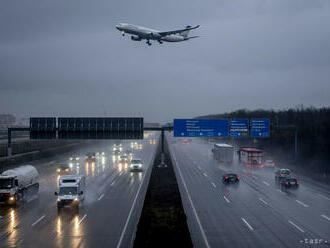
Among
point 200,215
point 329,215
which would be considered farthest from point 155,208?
point 329,215

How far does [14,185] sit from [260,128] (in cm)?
3343

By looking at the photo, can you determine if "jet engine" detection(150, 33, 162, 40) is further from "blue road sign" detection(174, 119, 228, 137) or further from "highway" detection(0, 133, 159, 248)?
"highway" detection(0, 133, 159, 248)

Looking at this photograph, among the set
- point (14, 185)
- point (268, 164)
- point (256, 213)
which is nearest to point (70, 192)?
point (14, 185)

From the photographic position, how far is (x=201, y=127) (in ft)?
171

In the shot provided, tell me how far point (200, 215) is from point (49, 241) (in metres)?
11.8

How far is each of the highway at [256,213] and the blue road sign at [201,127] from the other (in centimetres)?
695

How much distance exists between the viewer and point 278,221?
85.8 feet

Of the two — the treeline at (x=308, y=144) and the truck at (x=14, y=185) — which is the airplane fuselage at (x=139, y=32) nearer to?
the treeline at (x=308, y=144)

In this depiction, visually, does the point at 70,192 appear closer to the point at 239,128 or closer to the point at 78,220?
the point at 78,220

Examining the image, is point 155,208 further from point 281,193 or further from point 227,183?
point 227,183

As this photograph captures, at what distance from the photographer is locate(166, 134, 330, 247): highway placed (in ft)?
71.1

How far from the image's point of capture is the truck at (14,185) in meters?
32.2

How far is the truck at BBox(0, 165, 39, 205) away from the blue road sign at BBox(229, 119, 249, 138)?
2782 centimetres

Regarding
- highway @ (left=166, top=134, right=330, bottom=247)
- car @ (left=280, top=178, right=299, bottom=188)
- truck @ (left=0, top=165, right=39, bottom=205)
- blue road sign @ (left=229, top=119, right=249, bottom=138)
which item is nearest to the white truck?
truck @ (left=0, top=165, right=39, bottom=205)
